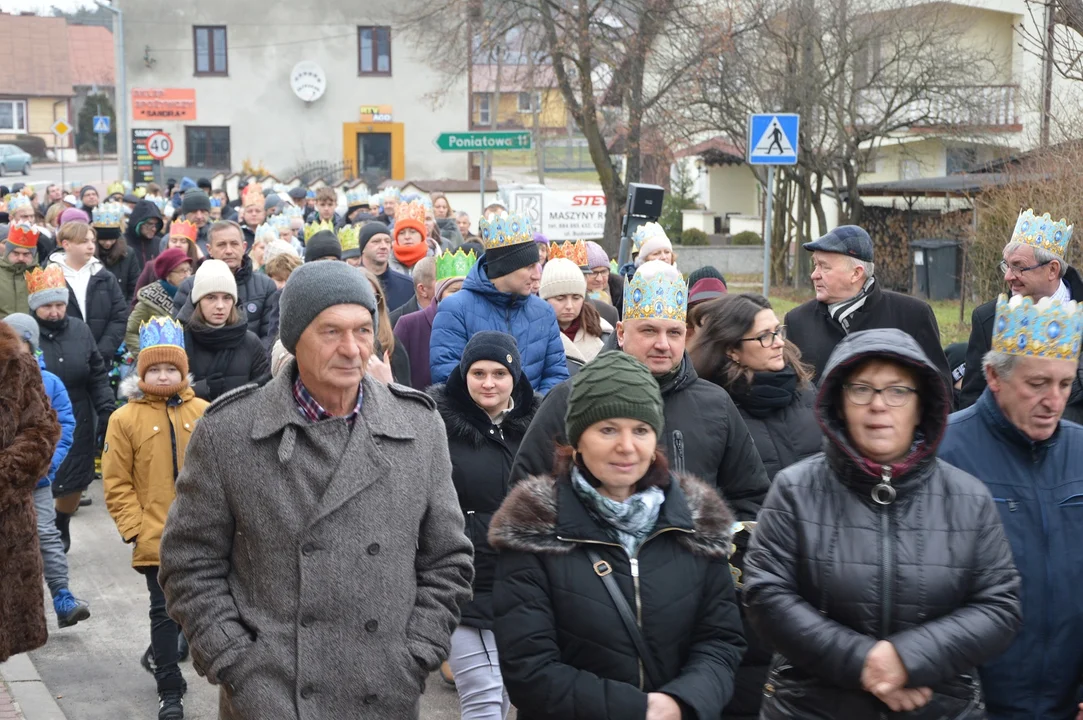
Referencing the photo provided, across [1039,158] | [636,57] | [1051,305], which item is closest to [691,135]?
[636,57]

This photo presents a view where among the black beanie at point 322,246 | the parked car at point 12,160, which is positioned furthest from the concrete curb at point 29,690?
the parked car at point 12,160

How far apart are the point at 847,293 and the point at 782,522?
3580 millimetres

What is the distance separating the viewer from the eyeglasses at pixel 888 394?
3781mm

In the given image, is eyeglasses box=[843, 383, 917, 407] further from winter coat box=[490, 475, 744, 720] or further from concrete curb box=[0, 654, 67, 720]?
concrete curb box=[0, 654, 67, 720]

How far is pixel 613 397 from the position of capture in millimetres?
4008

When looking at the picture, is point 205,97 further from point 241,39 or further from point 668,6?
point 668,6

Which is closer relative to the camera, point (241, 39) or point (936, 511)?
point (936, 511)

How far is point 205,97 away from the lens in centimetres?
5384

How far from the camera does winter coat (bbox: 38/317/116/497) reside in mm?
9734

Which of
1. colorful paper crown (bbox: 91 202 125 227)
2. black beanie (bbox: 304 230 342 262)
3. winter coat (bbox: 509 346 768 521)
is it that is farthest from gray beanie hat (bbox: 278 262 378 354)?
colorful paper crown (bbox: 91 202 125 227)

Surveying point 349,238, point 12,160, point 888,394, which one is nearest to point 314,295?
point 888,394

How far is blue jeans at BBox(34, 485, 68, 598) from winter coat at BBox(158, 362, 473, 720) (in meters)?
4.62

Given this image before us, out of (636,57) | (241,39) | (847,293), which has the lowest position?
(847,293)

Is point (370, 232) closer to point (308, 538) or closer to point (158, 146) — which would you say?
point (308, 538)
